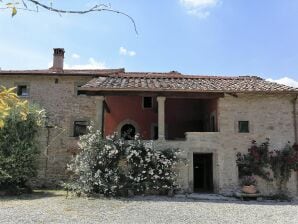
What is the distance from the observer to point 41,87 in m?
21.4

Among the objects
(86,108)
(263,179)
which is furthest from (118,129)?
(263,179)

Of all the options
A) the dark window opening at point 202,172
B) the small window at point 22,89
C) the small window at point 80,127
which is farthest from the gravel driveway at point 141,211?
the small window at point 22,89

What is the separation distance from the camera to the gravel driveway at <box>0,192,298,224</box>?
9789 millimetres

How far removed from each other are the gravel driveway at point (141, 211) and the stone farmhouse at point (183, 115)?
109 inches

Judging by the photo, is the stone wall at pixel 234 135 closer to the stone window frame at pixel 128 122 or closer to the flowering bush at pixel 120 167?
the flowering bush at pixel 120 167

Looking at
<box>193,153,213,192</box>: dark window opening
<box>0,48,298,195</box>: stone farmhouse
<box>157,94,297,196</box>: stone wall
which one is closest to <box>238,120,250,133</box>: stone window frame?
<box>0,48,298,195</box>: stone farmhouse

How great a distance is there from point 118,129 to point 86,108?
8.23 feet

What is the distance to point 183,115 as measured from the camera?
67.8ft

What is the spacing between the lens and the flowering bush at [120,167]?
14.0 meters

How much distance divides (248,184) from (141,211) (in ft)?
19.3

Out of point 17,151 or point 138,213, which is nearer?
point 138,213

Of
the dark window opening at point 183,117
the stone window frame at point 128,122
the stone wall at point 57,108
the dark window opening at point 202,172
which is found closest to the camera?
the dark window opening at point 202,172

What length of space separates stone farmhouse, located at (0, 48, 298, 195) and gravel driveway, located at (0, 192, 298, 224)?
2.78m

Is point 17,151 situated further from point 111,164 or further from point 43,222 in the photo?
point 43,222
